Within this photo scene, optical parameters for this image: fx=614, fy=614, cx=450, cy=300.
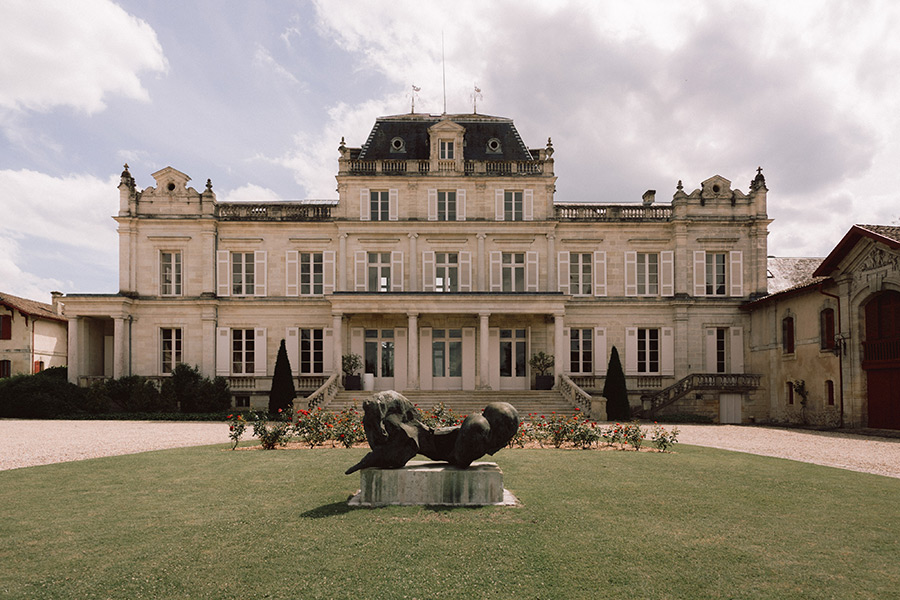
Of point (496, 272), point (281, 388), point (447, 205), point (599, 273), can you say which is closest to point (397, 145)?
point (447, 205)

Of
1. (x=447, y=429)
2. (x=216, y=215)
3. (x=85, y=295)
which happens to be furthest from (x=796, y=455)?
(x=85, y=295)

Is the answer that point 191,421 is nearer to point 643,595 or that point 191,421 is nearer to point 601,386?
point 601,386

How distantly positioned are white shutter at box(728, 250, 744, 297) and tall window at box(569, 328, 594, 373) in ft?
24.4

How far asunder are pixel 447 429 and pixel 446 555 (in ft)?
8.53

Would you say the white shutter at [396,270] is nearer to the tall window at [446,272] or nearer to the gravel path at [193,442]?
the tall window at [446,272]

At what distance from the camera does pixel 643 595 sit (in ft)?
17.2

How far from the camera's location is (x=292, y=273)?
3062 cm

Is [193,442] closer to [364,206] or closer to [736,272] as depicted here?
[364,206]

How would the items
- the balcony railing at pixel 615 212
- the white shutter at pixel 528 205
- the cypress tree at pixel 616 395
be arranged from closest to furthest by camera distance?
Result: the cypress tree at pixel 616 395 → the white shutter at pixel 528 205 → the balcony railing at pixel 615 212

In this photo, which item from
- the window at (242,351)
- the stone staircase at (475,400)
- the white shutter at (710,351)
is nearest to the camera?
the stone staircase at (475,400)

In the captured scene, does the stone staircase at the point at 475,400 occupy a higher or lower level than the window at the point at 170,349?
lower

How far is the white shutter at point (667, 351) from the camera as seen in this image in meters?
30.1

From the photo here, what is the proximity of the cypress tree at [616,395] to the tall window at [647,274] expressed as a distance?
210 inches

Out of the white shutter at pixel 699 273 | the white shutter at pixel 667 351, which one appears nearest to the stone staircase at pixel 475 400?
the white shutter at pixel 667 351
